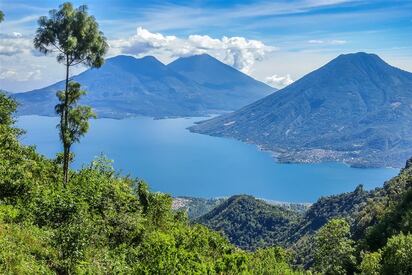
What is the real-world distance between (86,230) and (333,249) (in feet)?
84.9

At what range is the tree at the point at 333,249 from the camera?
113 ft

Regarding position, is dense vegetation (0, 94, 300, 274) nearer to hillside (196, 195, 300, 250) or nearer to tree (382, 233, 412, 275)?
tree (382, 233, 412, 275)

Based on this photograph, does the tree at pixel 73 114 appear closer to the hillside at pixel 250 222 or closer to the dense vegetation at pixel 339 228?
the dense vegetation at pixel 339 228

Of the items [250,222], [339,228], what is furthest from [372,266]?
[250,222]

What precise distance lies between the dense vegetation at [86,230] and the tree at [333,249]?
13.8m

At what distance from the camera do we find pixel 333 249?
114ft

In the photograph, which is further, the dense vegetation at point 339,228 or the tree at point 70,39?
the dense vegetation at point 339,228

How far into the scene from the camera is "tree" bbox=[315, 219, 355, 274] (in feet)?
113

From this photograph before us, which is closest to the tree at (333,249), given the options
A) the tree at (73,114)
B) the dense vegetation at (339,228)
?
the dense vegetation at (339,228)

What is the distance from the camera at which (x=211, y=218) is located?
15950 centimetres

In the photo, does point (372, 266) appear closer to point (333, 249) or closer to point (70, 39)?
point (333, 249)

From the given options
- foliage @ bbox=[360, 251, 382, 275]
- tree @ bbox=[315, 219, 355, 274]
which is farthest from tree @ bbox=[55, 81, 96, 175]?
tree @ bbox=[315, 219, 355, 274]

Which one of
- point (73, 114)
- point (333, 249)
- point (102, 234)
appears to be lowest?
point (333, 249)

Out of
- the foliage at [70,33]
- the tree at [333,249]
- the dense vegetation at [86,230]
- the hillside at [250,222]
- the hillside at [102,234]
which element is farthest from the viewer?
the hillside at [250,222]
